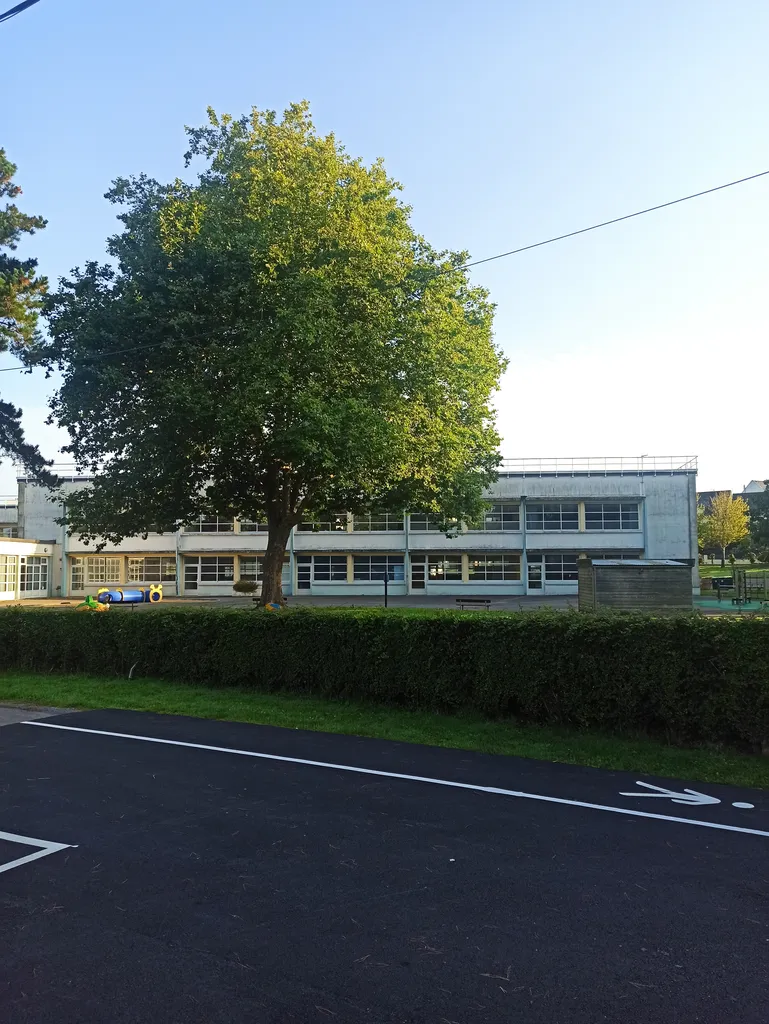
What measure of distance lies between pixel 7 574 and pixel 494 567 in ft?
110

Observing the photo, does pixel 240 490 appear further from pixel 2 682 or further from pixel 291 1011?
pixel 291 1011

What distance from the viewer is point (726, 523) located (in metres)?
79.4

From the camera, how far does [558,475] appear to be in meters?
52.4

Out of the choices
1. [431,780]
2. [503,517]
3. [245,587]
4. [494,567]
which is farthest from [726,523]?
[431,780]

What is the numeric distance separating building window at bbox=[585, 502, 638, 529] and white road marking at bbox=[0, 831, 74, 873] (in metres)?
48.8

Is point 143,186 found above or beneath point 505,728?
above

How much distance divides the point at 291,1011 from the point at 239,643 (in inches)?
415

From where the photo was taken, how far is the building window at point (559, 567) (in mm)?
51344

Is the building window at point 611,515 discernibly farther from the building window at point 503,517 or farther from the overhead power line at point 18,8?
the overhead power line at point 18,8

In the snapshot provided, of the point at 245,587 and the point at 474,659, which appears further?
the point at 245,587

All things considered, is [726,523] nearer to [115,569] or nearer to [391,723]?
[115,569]

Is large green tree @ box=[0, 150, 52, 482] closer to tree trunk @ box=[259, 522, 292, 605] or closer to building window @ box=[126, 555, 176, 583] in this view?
tree trunk @ box=[259, 522, 292, 605]

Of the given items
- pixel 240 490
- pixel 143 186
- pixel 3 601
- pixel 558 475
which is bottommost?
pixel 3 601

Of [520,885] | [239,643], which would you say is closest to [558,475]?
[239,643]
